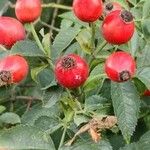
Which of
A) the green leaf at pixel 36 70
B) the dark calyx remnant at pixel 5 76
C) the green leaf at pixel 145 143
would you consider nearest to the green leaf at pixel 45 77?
the green leaf at pixel 36 70

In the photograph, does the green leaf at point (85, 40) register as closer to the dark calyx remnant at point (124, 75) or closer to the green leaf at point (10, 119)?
the dark calyx remnant at point (124, 75)

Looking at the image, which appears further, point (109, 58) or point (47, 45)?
point (47, 45)

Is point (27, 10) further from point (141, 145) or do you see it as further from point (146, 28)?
point (141, 145)

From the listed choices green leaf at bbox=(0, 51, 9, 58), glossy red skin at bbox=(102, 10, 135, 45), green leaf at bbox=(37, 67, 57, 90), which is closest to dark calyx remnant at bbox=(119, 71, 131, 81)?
glossy red skin at bbox=(102, 10, 135, 45)

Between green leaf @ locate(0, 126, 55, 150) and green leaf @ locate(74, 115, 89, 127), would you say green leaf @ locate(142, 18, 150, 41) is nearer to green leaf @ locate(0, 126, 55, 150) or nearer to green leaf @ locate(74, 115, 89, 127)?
green leaf @ locate(74, 115, 89, 127)

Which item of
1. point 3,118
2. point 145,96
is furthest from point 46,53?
point 145,96

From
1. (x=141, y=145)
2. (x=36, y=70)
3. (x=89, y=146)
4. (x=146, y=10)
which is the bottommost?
(x=141, y=145)

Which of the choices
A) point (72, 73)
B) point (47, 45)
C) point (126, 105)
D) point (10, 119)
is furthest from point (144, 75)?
point (10, 119)
